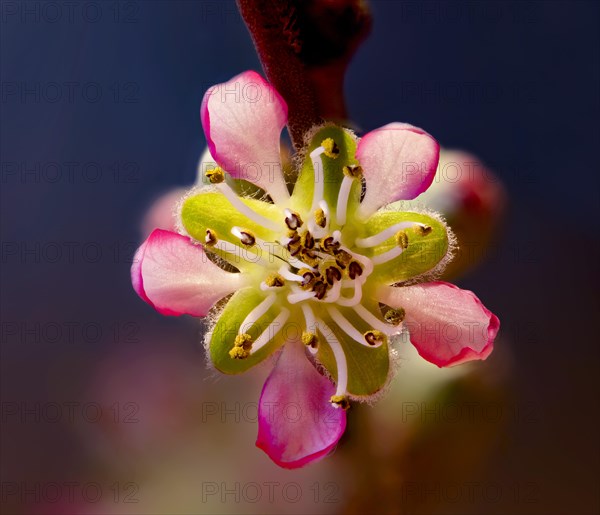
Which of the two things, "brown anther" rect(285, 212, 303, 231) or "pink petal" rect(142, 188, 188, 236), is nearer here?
"brown anther" rect(285, 212, 303, 231)

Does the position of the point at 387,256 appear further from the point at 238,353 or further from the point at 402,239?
the point at 238,353

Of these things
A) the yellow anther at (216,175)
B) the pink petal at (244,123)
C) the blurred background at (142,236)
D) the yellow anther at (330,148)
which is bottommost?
the blurred background at (142,236)

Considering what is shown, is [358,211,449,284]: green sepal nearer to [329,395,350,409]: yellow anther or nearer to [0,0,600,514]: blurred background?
[329,395,350,409]: yellow anther

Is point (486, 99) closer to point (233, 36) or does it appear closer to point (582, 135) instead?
point (582, 135)

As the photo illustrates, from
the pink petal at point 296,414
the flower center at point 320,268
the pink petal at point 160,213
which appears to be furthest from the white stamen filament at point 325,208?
the pink petal at point 160,213

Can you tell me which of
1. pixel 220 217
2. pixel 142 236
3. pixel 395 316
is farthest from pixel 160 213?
pixel 395 316

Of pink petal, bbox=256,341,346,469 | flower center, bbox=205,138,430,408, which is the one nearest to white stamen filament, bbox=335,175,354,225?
flower center, bbox=205,138,430,408

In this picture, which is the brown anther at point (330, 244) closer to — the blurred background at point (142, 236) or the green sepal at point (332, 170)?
the green sepal at point (332, 170)
